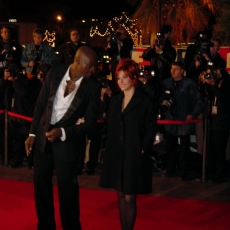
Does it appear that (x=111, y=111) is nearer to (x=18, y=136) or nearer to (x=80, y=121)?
(x=80, y=121)

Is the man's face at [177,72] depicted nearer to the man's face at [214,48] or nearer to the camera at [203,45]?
the camera at [203,45]

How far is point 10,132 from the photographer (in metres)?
9.14

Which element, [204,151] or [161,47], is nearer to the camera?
[204,151]

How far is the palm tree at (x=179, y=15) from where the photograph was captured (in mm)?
15492

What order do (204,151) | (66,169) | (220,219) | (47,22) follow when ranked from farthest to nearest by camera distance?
(47,22) → (204,151) → (220,219) → (66,169)

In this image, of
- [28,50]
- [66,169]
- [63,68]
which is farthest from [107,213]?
[28,50]

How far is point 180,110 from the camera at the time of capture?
830 centimetres

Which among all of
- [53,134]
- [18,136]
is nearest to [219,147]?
[18,136]

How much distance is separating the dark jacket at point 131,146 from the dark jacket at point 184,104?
302 cm

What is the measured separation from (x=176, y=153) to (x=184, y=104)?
0.80 meters

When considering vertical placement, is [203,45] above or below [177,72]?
above

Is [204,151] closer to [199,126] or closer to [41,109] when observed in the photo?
[199,126]

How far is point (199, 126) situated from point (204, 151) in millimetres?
415

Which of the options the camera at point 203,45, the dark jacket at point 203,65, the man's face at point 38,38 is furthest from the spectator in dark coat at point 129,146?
the man's face at point 38,38
